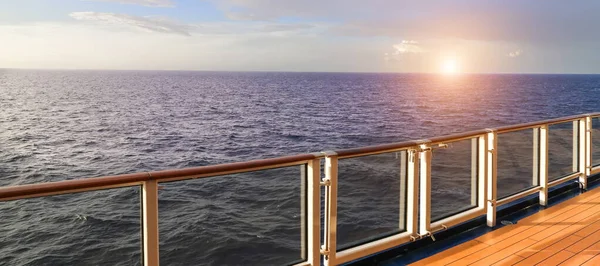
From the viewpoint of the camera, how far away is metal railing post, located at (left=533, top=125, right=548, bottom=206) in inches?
184

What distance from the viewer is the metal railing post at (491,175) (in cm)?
415

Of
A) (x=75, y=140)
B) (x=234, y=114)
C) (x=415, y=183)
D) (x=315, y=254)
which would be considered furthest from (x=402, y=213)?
(x=234, y=114)

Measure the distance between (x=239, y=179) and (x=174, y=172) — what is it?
2.38 feet

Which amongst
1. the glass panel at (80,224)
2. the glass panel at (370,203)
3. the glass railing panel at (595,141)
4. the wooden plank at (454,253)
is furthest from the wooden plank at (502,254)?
the glass railing panel at (595,141)

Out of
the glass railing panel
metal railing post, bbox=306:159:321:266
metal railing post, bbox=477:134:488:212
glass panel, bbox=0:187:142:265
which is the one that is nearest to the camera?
glass panel, bbox=0:187:142:265

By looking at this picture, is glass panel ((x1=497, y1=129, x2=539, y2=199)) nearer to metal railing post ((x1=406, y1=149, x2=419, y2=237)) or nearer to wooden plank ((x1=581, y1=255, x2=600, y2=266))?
wooden plank ((x1=581, y1=255, x2=600, y2=266))

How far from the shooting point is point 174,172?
240cm

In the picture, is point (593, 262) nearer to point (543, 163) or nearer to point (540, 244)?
point (540, 244)

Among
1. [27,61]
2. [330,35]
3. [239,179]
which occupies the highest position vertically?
[330,35]

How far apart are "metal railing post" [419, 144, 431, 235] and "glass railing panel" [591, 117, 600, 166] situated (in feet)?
10.2

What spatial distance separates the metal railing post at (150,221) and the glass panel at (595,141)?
5.20m

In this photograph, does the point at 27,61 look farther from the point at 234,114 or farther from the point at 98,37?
the point at 234,114

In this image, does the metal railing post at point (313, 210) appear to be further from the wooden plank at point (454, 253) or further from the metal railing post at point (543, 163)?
the metal railing post at point (543, 163)

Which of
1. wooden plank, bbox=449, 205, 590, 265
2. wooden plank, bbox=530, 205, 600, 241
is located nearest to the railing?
wooden plank, bbox=449, 205, 590, 265
